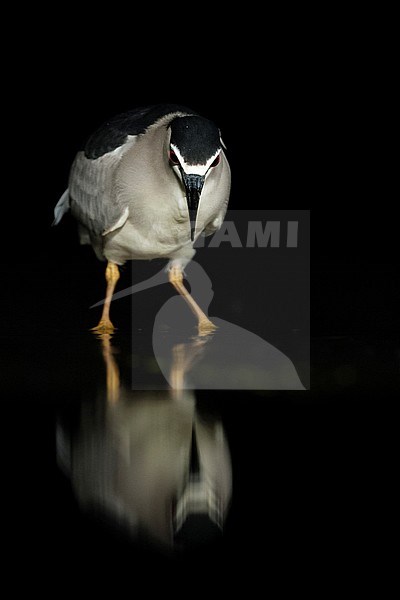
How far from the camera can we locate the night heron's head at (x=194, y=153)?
106 inches

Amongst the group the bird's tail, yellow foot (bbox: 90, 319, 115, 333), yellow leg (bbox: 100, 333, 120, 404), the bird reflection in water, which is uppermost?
the bird's tail

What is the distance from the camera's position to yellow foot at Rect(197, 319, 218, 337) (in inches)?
129

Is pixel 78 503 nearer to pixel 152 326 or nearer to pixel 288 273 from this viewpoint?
pixel 152 326

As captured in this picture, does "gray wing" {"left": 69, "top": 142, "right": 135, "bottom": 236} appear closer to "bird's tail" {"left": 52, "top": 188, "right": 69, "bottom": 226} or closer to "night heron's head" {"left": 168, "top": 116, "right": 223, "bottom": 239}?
"bird's tail" {"left": 52, "top": 188, "right": 69, "bottom": 226}

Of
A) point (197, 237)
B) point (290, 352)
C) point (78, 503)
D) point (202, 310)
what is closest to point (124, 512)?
point (78, 503)

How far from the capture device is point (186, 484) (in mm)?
1918

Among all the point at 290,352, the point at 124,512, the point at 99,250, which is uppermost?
the point at 99,250

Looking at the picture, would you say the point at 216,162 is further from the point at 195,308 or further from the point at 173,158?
the point at 195,308

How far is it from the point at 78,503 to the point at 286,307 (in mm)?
2074

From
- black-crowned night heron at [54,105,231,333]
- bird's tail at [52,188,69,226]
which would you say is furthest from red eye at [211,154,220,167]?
bird's tail at [52,188,69,226]

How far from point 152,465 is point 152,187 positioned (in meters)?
1.14

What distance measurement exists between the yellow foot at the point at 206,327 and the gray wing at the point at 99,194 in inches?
16.6

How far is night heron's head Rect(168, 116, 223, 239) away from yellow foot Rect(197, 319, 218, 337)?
2.11ft

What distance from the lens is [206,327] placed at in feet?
10.8
